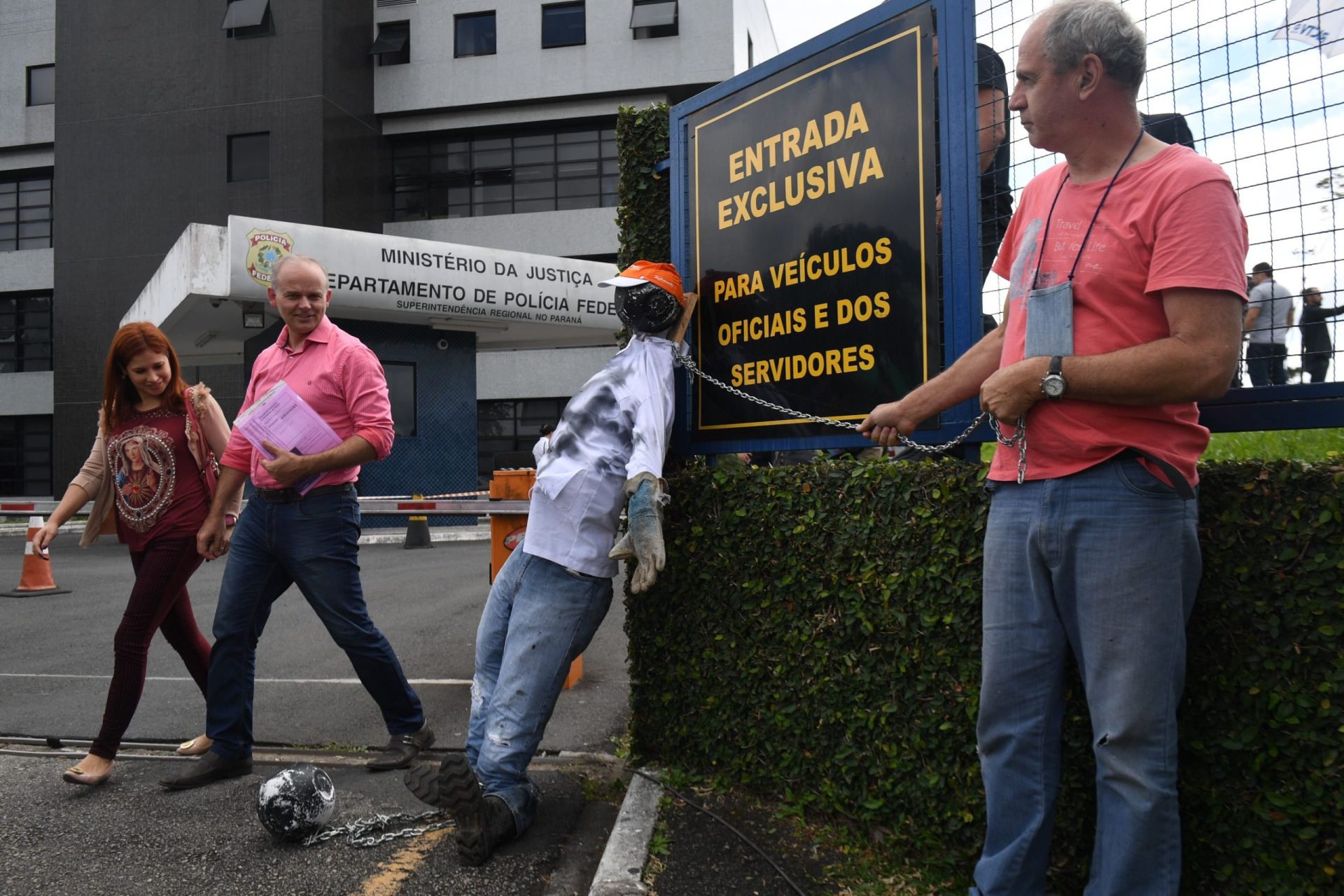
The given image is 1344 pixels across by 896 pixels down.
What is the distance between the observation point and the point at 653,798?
331 cm

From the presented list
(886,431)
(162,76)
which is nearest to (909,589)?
(886,431)

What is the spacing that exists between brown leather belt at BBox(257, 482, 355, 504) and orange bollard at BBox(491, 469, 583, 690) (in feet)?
5.21

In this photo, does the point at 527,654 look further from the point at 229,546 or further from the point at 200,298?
the point at 200,298

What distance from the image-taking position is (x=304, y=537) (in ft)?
12.2

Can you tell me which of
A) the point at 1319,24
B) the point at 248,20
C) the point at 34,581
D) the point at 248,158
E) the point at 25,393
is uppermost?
the point at 248,20

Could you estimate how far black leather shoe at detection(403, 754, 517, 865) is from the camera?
283 cm

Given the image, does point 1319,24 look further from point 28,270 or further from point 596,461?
point 28,270

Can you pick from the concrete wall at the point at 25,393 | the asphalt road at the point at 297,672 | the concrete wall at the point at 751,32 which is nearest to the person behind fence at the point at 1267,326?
the asphalt road at the point at 297,672

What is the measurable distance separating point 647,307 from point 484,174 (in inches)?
970

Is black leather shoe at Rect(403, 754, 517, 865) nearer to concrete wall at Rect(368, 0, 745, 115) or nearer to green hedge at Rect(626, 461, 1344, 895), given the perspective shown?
green hedge at Rect(626, 461, 1344, 895)

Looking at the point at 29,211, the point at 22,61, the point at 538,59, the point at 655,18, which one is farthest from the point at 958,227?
the point at 22,61

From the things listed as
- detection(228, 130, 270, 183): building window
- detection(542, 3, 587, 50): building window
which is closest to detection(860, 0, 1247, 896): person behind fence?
detection(228, 130, 270, 183): building window

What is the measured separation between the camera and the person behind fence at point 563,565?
9.89ft

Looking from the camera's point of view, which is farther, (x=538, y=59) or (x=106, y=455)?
(x=538, y=59)
